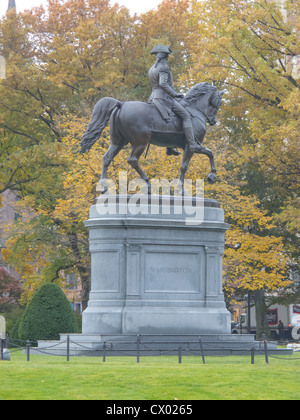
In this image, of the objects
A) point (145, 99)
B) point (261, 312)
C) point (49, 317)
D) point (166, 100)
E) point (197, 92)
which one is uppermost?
point (145, 99)

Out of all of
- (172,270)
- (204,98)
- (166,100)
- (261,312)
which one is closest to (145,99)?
(261,312)

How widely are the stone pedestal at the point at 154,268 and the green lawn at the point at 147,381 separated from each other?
3119 mm

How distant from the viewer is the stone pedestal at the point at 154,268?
2058 cm

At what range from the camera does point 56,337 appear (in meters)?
26.3

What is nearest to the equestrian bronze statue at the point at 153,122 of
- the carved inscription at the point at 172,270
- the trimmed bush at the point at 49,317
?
the carved inscription at the point at 172,270

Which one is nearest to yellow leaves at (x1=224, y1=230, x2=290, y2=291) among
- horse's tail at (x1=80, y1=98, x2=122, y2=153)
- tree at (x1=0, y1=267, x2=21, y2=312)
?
tree at (x1=0, y1=267, x2=21, y2=312)

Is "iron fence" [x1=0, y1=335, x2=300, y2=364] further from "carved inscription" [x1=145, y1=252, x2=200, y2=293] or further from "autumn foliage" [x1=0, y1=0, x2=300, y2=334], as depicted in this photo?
"autumn foliage" [x1=0, y1=0, x2=300, y2=334]

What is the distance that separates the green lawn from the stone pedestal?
3119 mm

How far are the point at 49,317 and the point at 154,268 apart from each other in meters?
6.85

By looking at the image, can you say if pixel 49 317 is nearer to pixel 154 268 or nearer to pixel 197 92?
pixel 154 268

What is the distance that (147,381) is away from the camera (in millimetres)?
14383

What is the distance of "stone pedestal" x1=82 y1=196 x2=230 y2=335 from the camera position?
2058 cm
